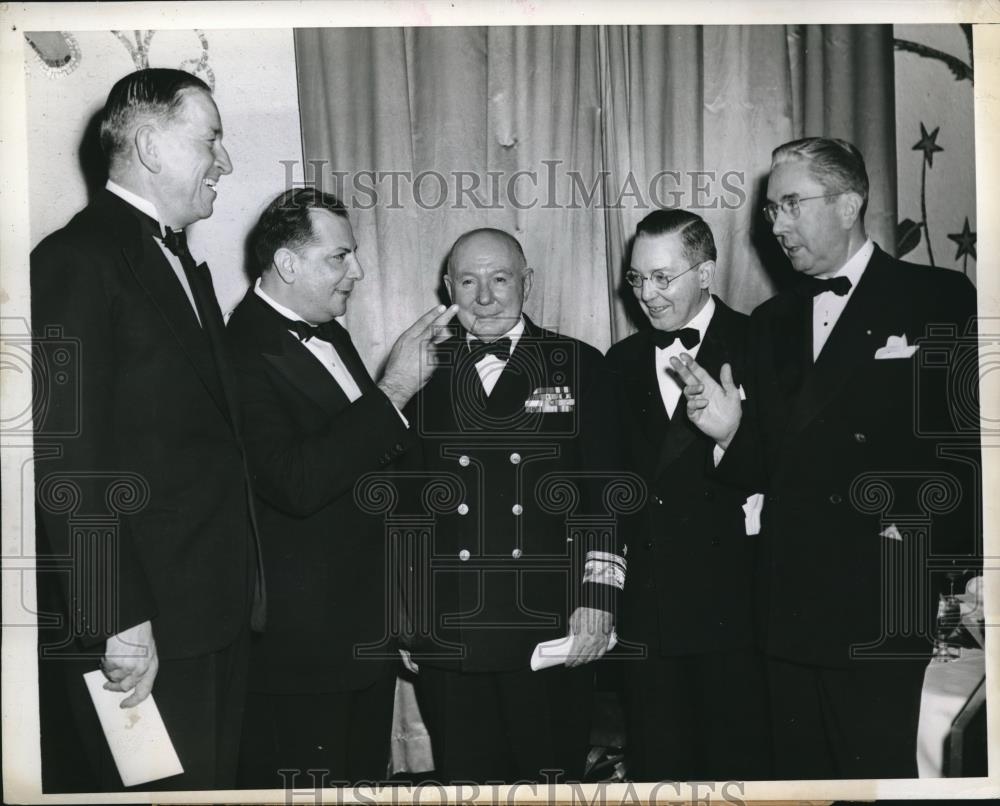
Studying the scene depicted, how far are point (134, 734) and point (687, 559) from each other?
1502 millimetres

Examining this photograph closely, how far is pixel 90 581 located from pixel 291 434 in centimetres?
65

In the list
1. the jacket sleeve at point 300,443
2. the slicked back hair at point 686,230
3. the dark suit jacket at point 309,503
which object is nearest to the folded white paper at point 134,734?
the dark suit jacket at point 309,503

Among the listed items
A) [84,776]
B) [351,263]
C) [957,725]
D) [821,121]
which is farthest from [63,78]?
[957,725]

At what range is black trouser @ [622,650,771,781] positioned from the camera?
281 centimetres

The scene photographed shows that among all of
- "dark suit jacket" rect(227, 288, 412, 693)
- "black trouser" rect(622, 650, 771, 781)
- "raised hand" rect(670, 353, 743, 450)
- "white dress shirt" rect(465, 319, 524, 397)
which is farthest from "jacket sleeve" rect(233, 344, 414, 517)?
"black trouser" rect(622, 650, 771, 781)

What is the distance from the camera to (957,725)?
2.89 m

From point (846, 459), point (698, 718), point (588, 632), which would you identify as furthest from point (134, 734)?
point (846, 459)

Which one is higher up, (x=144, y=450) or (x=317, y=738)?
(x=144, y=450)

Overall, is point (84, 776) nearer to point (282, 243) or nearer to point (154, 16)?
point (282, 243)

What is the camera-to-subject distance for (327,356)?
2.78 meters

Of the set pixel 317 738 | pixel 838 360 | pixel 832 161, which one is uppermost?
pixel 832 161

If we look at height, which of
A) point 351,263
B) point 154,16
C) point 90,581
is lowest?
point 90,581

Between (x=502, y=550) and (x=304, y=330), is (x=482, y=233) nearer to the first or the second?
(x=304, y=330)

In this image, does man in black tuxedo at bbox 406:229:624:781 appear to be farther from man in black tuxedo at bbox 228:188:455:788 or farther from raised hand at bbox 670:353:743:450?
raised hand at bbox 670:353:743:450
